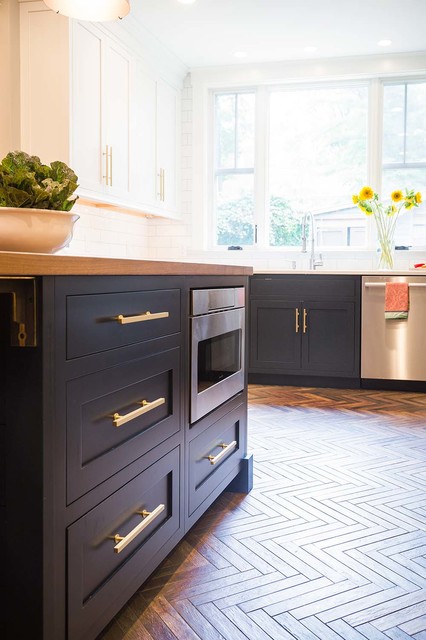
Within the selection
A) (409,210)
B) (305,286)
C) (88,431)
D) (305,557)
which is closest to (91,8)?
(88,431)

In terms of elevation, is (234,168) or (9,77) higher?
(9,77)

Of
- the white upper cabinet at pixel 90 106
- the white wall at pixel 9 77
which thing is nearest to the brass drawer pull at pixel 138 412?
the white upper cabinet at pixel 90 106

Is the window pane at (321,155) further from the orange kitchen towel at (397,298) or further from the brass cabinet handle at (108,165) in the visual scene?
the brass cabinet handle at (108,165)

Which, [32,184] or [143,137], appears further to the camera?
[143,137]

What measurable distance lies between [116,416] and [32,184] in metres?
0.55

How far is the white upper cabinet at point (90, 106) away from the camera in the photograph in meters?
3.92

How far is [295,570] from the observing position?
190 centimetres

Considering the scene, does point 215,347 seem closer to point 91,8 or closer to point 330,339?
point 91,8

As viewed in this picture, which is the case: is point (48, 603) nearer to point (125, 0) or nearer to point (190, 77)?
point (125, 0)

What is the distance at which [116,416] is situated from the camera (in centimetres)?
143

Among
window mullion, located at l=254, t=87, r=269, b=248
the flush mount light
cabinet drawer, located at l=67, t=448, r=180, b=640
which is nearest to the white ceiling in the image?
window mullion, located at l=254, t=87, r=269, b=248

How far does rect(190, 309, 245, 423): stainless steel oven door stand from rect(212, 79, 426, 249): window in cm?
349

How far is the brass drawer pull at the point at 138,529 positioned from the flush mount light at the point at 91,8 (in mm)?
2149

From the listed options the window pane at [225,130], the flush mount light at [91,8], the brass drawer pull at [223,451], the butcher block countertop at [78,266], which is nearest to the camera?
the butcher block countertop at [78,266]
